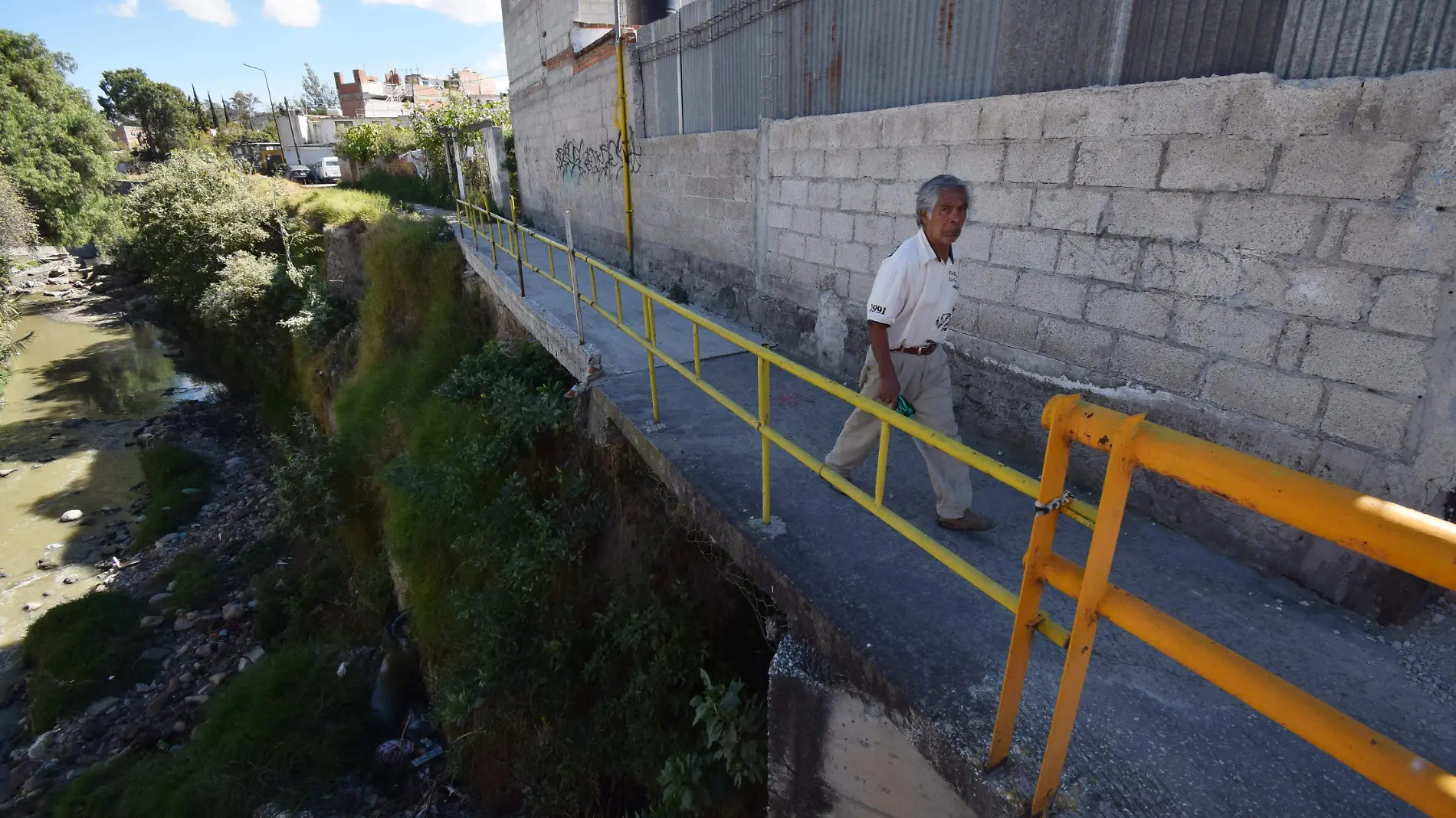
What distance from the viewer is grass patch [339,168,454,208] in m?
19.6

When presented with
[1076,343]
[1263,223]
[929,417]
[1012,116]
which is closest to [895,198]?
[1012,116]

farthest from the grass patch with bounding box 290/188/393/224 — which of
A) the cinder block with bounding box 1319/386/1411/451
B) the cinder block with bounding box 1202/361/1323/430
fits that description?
the cinder block with bounding box 1319/386/1411/451

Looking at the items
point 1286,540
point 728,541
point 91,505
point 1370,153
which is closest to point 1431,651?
point 1286,540

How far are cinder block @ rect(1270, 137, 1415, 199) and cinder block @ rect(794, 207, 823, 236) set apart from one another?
307cm

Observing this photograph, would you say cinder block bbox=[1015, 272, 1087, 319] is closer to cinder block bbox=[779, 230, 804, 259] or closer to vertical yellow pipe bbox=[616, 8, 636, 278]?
cinder block bbox=[779, 230, 804, 259]

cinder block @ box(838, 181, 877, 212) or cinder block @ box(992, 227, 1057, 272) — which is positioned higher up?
cinder block @ box(838, 181, 877, 212)

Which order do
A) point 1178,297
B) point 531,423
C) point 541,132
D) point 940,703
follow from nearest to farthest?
point 940,703 < point 1178,297 < point 531,423 < point 541,132

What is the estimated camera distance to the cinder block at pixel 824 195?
507 cm

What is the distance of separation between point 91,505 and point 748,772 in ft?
53.0

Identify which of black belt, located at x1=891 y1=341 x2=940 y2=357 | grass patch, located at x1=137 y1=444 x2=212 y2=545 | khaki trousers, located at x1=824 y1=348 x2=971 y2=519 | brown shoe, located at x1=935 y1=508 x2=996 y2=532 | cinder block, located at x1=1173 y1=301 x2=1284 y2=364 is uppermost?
cinder block, located at x1=1173 y1=301 x2=1284 y2=364

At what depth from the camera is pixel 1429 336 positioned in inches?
94.2

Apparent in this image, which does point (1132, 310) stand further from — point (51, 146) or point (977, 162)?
point (51, 146)

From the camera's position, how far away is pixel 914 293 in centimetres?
284

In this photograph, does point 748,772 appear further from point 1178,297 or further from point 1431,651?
point 1178,297
